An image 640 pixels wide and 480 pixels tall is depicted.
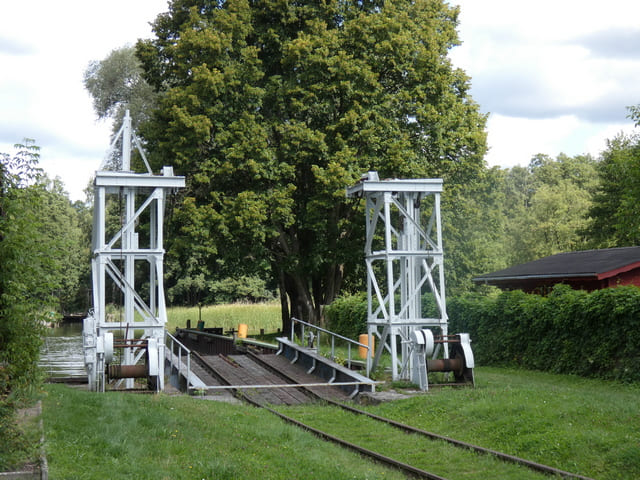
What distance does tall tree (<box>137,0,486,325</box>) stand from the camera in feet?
101

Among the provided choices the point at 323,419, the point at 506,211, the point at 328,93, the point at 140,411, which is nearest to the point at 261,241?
the point at 328,93

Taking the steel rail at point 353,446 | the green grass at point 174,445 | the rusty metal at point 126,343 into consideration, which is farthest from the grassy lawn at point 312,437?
the rusty metal at point 126,343

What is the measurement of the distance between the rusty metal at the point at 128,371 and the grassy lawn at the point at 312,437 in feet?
6.99

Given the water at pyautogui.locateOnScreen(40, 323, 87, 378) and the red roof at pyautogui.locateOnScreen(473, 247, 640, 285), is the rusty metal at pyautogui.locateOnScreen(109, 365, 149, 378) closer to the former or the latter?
the water at pyautogui.locateOnScreen(40, 323, 87, 378)

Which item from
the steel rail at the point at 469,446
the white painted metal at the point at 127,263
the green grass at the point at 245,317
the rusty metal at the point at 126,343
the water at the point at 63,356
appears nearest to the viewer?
the steel rail at the point at 469,446

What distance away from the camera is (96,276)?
1939 centimetres

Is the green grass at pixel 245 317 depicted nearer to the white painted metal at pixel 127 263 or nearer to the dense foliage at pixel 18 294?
the white painted metal at pixel 127 263

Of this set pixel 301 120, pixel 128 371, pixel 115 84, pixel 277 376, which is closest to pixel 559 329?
pixel 277 376

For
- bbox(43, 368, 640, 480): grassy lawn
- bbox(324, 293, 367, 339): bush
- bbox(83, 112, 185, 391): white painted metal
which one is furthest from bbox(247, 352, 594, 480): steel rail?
bbox(324, 293, 367, 339): bush

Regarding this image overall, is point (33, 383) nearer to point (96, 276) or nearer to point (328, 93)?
point (96, 276)

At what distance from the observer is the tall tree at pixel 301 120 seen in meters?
30.8

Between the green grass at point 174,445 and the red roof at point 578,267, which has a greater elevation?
the red roof at point 578,267

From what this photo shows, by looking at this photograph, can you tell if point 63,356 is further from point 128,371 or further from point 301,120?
point 128,371

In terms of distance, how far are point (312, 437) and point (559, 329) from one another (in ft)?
33.4
